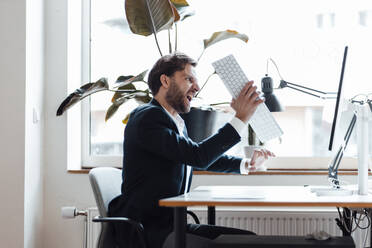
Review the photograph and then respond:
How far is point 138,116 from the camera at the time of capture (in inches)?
77.9

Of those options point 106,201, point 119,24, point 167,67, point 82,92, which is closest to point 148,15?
point 119,24

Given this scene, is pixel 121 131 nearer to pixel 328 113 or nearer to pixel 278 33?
pixel 278 33

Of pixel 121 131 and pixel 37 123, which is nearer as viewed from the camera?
pixel 37 123

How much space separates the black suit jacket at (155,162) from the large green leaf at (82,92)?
991mm

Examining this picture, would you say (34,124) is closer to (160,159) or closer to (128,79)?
(128,79)

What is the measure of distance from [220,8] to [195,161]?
1.79 m

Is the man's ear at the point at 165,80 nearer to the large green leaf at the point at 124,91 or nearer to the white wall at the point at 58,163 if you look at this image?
the large green leaf at the point at 124,91

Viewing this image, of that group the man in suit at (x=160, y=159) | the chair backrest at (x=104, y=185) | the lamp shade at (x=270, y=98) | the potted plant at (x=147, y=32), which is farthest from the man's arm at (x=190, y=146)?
the potted plant at (x=147, y=32)

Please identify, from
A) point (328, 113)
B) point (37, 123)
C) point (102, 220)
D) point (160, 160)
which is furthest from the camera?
point (37, 123)

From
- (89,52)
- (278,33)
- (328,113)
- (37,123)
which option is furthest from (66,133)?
(328,113)

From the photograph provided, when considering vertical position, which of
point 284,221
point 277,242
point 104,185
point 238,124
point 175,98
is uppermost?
point 175,98

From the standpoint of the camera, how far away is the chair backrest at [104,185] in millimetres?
1965

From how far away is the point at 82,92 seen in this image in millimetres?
2982

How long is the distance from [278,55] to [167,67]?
1.40 meters
